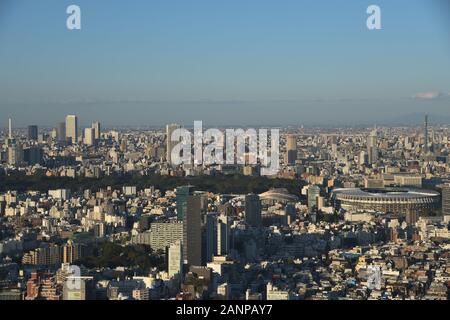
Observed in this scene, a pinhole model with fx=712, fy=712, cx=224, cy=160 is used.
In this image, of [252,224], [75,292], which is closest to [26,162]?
[252,224]

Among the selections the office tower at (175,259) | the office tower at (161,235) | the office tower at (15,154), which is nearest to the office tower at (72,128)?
the office tower at (15,154)

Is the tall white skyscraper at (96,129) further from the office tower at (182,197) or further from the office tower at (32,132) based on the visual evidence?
the office tower at (182,197)

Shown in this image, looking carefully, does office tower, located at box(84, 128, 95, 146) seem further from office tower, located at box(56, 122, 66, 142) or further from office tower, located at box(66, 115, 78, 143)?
office tower, located at box(56, 122, 66, 142)

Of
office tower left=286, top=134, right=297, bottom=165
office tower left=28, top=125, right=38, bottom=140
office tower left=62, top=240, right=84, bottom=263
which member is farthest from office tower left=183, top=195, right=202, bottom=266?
office tower left=286, top=134, right=297, bottom=165

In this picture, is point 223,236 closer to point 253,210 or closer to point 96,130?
point 253,210

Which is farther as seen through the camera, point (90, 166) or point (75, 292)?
point (90, 166)

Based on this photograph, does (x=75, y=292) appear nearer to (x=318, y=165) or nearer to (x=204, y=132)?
(x=204, y=132)
